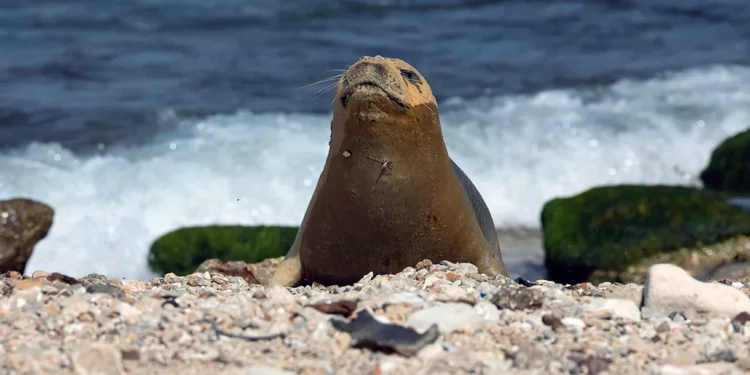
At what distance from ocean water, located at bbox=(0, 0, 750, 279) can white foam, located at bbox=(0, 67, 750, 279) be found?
1.5 inches

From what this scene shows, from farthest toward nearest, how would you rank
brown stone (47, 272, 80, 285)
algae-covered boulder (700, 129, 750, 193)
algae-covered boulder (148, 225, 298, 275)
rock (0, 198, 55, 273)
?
algae-covered boulder (700, 129, 750, 193), algae-covered boulder (148, 225, 298, 275), rock (0, 198, 55, 273), brown stone (47, 272, 80, 285)

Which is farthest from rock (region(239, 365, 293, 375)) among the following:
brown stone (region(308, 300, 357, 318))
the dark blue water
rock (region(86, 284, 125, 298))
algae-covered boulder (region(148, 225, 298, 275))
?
the dark blue water

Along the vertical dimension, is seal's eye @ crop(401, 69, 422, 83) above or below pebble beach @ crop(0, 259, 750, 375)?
above

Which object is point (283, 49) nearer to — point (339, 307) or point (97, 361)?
point (339, 307)

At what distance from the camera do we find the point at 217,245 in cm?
1133

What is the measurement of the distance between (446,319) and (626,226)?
691 cm

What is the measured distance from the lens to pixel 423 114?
7.45 meters

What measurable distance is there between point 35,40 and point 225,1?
5.10m

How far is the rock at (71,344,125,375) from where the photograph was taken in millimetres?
4473

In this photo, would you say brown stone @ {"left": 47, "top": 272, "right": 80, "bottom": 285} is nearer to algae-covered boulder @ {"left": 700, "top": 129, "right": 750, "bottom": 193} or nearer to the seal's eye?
the seal's eye

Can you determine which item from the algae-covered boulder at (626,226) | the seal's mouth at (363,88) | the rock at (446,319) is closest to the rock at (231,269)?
the seal's mouth at (363,88)

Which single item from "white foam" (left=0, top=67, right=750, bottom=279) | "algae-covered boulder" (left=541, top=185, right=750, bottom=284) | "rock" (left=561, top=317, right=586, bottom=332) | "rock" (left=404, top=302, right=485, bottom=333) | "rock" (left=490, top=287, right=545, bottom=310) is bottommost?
"white foam" (left=0, top=67, right=750, bottom=279)

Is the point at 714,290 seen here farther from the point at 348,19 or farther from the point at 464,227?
the point at 348,19

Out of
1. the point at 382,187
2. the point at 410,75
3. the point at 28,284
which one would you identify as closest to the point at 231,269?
the point at 382,187
